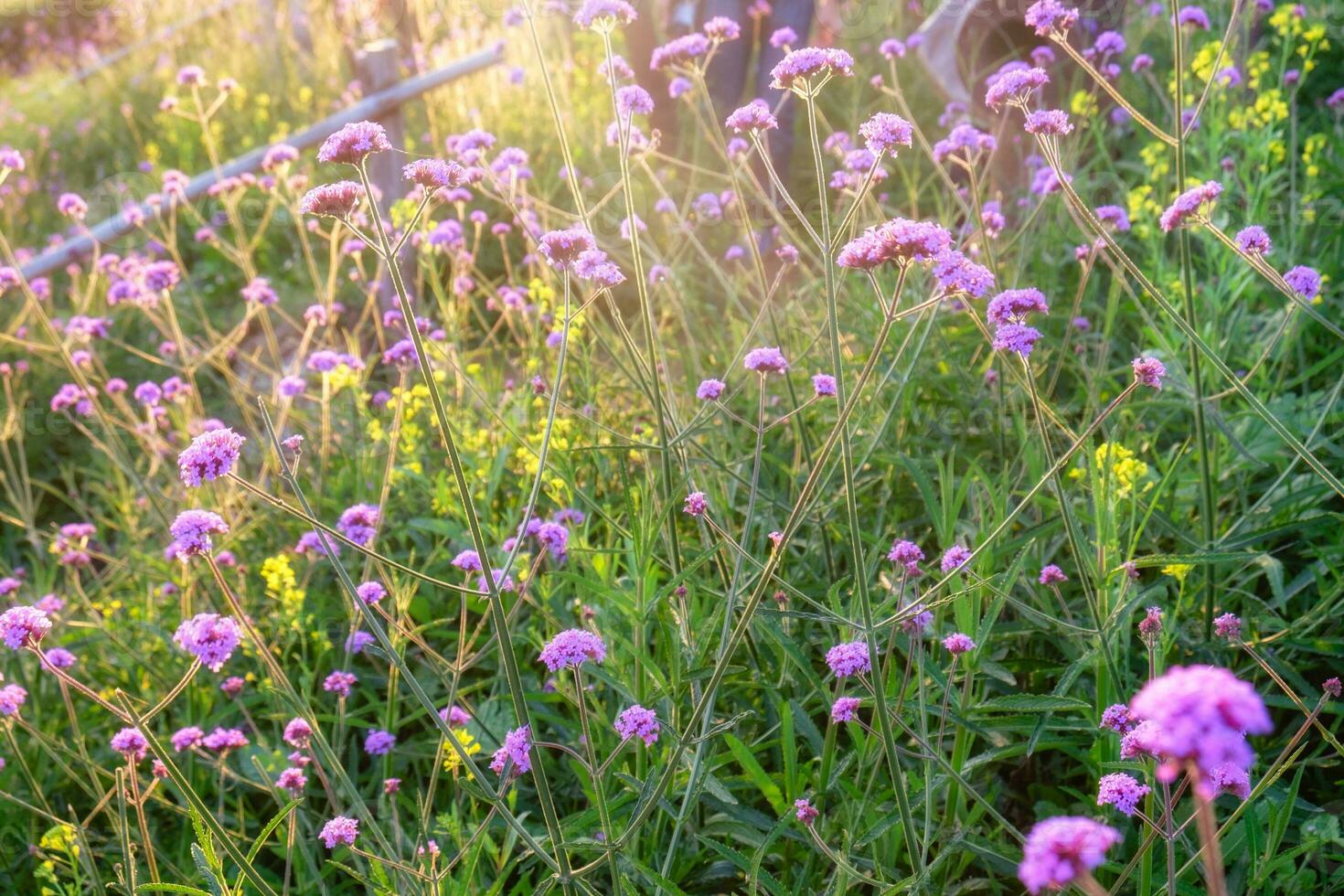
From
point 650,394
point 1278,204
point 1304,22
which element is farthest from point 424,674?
point 1304,22

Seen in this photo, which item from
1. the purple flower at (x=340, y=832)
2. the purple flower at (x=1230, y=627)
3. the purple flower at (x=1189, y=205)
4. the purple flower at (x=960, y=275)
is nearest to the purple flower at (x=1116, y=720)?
the purple flower at (x=1230, y=627)

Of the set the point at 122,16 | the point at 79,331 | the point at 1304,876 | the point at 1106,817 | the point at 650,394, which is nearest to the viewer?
the point at 1304,876

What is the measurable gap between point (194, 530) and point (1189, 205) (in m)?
1.38

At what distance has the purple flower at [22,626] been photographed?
1405 millimetres

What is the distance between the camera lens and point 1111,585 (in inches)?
77.0

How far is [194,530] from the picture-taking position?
1.42 metres

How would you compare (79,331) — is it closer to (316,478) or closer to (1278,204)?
(316,478)

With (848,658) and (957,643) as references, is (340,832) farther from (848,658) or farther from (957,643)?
(957,643)

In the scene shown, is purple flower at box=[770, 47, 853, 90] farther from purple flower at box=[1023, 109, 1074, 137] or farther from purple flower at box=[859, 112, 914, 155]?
purple flower at box=[1023, 109, 1074, 137]

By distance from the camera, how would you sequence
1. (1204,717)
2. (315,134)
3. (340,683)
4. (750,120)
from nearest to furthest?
(1204,717), (750,120), (340,683), (315,134)

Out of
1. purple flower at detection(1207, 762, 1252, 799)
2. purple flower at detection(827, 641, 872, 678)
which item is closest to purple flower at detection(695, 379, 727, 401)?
purple flower at detection(827, 641, 872, 678)

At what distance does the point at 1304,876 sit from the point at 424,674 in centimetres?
180

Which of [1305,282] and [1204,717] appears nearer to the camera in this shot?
[1204,717]

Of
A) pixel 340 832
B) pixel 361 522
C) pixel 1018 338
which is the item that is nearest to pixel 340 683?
pixel 361 522
